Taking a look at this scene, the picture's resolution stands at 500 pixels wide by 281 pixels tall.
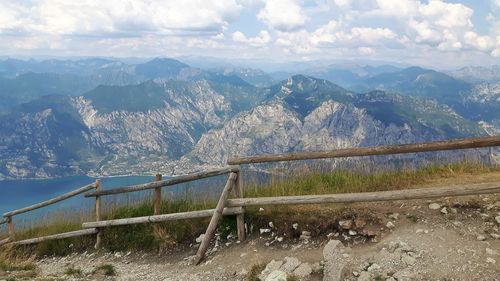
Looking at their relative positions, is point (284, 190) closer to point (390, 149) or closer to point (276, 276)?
point (390, 149)

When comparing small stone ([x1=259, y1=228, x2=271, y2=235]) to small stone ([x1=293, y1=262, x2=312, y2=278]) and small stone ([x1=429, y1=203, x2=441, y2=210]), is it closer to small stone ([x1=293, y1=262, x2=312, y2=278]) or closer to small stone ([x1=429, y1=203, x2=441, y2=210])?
small stone ([x1=293, y1=262, x2=312, y2=278])

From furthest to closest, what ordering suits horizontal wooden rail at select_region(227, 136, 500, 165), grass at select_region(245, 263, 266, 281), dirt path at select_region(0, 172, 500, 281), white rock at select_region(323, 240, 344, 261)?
horizontal wooden rail at select_region(227, 136, 500, 165)
grass at select_region(245, 263, 266, 281)
white rock at select_region(323, 240, 344, 261)
dirt path at select_region(0, 172, 500, 281)

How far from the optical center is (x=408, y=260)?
7422mm

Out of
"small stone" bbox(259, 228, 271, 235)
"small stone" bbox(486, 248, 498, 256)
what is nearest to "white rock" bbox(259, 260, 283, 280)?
"small stone" bbox(259, 228, 271, 235)

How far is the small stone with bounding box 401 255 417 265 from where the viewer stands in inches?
290

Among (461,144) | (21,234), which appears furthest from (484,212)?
(21,234)

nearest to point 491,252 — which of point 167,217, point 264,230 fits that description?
point 264,230

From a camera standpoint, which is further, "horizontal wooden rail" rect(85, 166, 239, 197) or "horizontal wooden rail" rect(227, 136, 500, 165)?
"horizontal wooden rail" rect(85, 166, 239, 197)

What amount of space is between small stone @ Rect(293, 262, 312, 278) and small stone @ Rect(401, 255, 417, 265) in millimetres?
1680

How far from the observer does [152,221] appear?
38.3ft

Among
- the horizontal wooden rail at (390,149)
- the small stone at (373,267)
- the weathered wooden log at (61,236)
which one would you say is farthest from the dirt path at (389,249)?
the weathered wooden log at (61,236)

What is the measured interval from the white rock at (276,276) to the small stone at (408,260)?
2136 mm

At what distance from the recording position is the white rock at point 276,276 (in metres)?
7.56

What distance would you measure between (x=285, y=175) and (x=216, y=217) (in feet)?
10.3
